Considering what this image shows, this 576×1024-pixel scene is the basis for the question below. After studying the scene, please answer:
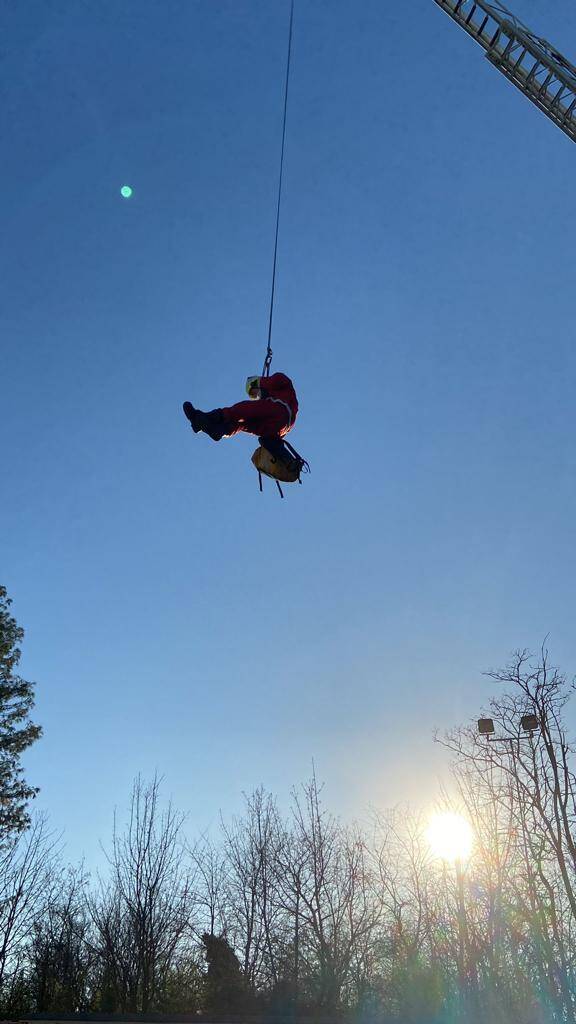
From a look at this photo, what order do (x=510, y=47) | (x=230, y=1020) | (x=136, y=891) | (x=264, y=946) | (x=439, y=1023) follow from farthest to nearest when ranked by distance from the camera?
(x=264, y=946) < (x=136, y=891) < (x=439, y=1023) < (x=510, y=47) < (x=230, y=1020)

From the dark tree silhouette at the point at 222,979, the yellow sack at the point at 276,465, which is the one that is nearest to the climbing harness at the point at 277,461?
the yellow sack at the point at 276,465

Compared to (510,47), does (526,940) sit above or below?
below

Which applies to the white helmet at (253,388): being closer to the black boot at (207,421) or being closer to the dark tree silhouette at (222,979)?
the black boot at (207,421)

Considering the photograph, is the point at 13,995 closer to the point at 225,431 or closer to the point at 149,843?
the point at 149,843

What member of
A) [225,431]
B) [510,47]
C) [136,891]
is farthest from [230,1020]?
[510,47]

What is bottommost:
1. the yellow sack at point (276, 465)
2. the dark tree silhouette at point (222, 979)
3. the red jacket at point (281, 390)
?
the dark tree silhouette at point (222, 979)

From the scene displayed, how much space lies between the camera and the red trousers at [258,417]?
751cm

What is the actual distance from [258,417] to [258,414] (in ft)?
0.11

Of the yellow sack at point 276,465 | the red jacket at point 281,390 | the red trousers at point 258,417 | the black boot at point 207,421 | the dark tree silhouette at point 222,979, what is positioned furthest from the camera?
the dark tree silhouette at point 222,979

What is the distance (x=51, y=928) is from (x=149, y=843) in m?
8.93

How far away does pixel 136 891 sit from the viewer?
917 inches

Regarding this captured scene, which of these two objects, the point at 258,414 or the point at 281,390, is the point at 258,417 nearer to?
the point at 258,414

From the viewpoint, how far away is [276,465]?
26.1 ft

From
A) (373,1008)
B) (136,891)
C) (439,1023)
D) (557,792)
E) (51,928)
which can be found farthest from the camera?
(51,928)
